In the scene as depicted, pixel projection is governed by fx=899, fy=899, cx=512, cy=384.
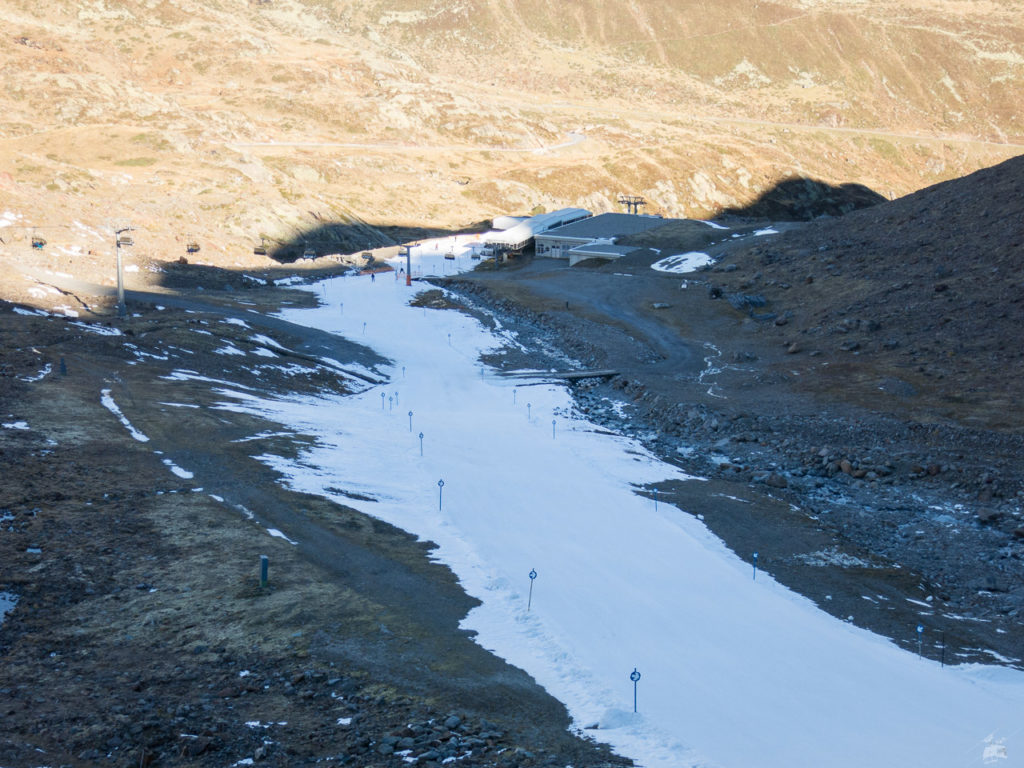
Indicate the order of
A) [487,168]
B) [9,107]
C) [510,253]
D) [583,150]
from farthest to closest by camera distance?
[583,150], [487,168], [9,107], [510,253]

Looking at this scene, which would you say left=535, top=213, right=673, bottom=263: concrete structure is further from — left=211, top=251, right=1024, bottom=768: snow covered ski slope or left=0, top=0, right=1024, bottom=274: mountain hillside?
left=211, top=251, right=1024, bottom=768: snow covered ski slope

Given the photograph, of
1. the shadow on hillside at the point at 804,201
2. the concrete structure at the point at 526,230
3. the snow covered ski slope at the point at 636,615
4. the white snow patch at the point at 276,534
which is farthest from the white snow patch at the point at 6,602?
the shadow on hillside at the point at 804,201

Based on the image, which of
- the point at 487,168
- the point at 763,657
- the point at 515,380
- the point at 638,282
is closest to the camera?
the point at 763,657

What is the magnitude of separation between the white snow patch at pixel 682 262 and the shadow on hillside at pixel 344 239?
29674 mm

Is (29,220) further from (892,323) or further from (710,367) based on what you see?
(892,323)

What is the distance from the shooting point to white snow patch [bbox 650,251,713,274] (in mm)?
82375

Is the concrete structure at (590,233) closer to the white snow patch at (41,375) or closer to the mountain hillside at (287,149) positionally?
the mountain hillside at (287,149)

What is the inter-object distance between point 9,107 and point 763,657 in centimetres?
12604

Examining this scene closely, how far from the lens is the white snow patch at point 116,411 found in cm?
3283

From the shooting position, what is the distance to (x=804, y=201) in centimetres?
15275

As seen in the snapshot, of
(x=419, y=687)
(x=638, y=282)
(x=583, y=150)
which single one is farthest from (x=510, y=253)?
(x=419, y=687)

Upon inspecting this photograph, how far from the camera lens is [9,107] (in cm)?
11700

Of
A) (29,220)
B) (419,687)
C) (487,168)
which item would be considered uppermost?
(487,168)

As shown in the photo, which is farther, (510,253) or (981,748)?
(510,253)
